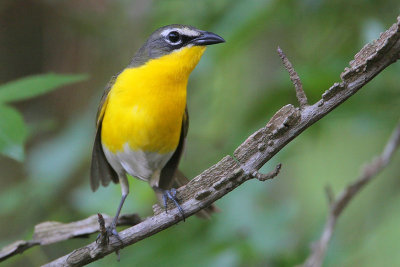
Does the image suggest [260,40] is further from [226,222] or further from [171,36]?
[226,222]

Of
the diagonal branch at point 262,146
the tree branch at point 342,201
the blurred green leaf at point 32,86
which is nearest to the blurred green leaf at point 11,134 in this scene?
the blurred green leaf at point 32,86

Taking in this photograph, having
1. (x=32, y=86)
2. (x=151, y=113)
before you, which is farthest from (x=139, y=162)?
(x=32, y=86)

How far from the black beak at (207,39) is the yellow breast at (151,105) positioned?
→ 0.05 m

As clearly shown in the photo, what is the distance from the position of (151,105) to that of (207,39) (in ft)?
1.94

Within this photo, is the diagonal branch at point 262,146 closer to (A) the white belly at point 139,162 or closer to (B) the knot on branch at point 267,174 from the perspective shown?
(B) the knot on branch at point 267,174

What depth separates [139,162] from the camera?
4055mm

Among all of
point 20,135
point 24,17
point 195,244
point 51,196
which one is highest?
point 24,17

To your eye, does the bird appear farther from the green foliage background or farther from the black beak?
the green foliage background

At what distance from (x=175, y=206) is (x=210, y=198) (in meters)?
0.20

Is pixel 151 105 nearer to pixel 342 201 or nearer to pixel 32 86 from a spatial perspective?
pixel 32 86

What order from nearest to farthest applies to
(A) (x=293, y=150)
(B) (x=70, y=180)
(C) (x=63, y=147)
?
1. (A) (x=293, y=150)
2. (C) (x=63, y=147)
3. (B) (x=70, y=180)

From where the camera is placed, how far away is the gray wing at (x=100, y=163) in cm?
417

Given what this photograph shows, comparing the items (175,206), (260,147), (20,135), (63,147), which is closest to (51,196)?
(63,147)

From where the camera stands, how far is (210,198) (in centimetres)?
255
